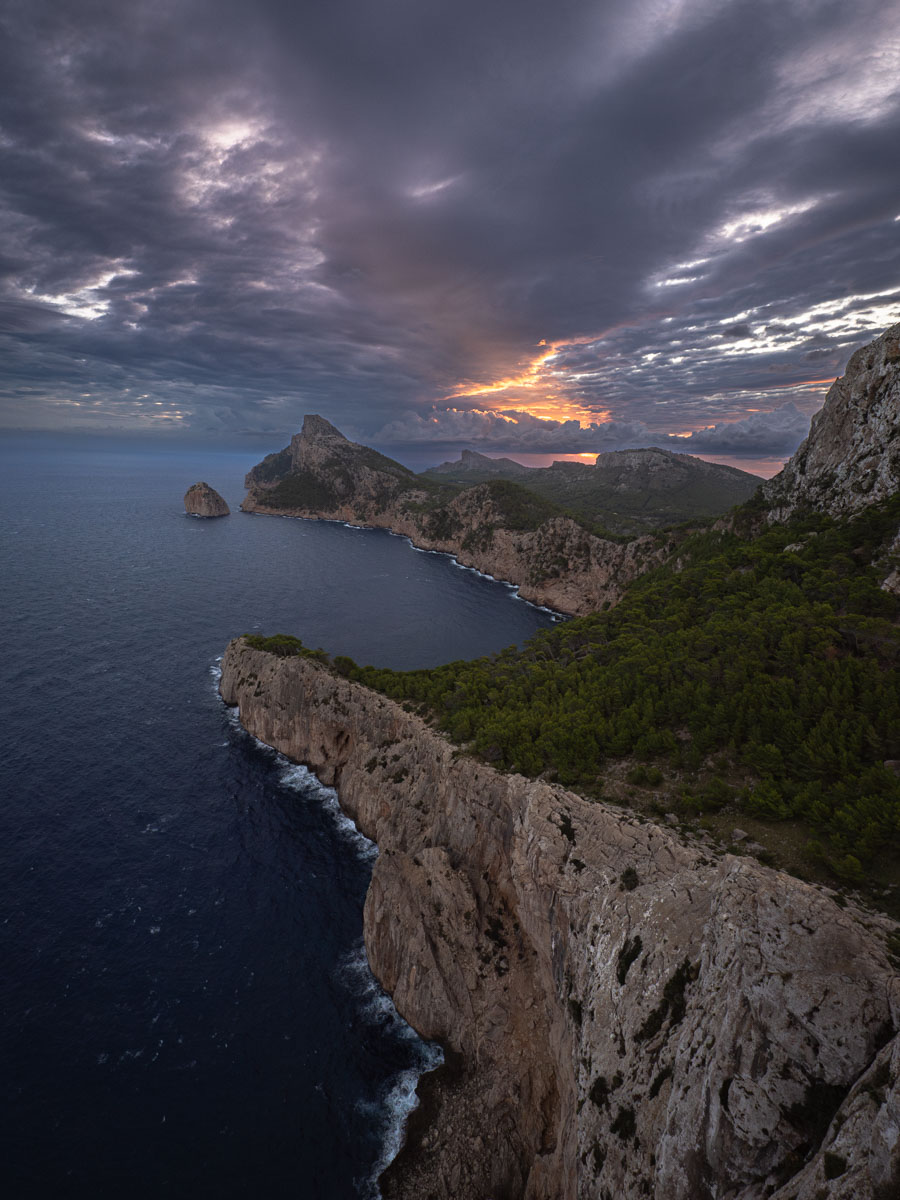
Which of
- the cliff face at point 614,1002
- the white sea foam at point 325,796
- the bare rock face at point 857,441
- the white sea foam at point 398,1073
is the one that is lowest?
the white sea foam at point 398,1073

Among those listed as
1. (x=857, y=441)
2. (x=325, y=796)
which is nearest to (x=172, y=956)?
(x=325, y=796)

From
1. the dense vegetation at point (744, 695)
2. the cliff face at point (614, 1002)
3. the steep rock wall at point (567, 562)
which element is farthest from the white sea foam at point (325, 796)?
the steep rock wall at point (567, 562)

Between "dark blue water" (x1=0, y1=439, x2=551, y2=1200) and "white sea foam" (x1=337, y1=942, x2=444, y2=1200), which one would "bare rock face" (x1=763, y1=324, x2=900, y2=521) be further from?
"dark blue water" (x1=0, y1=439, x2=551, y2=1200)

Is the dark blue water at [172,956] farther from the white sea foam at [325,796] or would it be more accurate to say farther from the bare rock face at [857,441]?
the bare rock face at [857,441]

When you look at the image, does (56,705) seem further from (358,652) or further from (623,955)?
(623,955)

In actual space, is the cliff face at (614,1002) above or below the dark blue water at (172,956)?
above

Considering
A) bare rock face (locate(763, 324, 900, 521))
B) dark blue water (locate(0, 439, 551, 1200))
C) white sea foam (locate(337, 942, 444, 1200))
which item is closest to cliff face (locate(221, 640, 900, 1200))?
white sea foam (locate(337, 942, 444, 1200))

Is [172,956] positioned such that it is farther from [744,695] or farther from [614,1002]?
[744,695]
